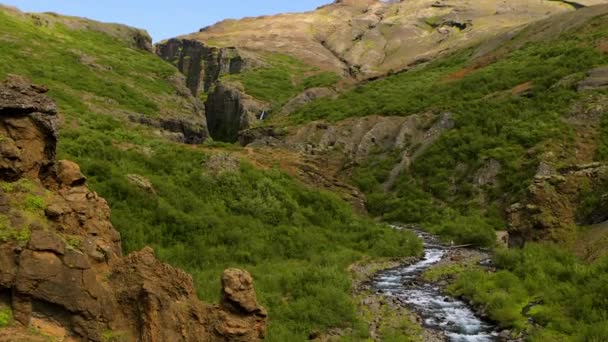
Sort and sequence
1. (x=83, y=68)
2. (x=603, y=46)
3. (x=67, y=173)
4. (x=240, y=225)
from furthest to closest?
(x=83, y=68), (x=603, y=46), (x=240, y=225), (x=67, y=173)

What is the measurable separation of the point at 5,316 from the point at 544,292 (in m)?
17.1

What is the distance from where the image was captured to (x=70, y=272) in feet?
37.7

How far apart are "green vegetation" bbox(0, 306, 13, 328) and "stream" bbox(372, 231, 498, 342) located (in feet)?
41.4

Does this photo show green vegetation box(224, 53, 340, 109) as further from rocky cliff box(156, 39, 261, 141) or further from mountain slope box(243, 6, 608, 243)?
mountain slope box(243, 6, 608, 243)

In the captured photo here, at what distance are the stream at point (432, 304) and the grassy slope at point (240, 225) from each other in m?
2.01

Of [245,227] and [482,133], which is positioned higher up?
[482,133]

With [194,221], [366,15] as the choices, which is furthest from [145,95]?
[366,15]

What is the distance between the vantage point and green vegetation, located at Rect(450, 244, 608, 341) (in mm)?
16469

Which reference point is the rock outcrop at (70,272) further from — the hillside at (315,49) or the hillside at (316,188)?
the hillside at (315,49)

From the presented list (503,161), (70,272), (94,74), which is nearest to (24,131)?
(70,272)

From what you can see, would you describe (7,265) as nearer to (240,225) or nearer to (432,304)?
(432,304)

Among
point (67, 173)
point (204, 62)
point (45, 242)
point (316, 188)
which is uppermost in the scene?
point (204, 62)

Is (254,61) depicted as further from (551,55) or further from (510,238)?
(510,238)

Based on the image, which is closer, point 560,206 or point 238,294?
point 238,294
